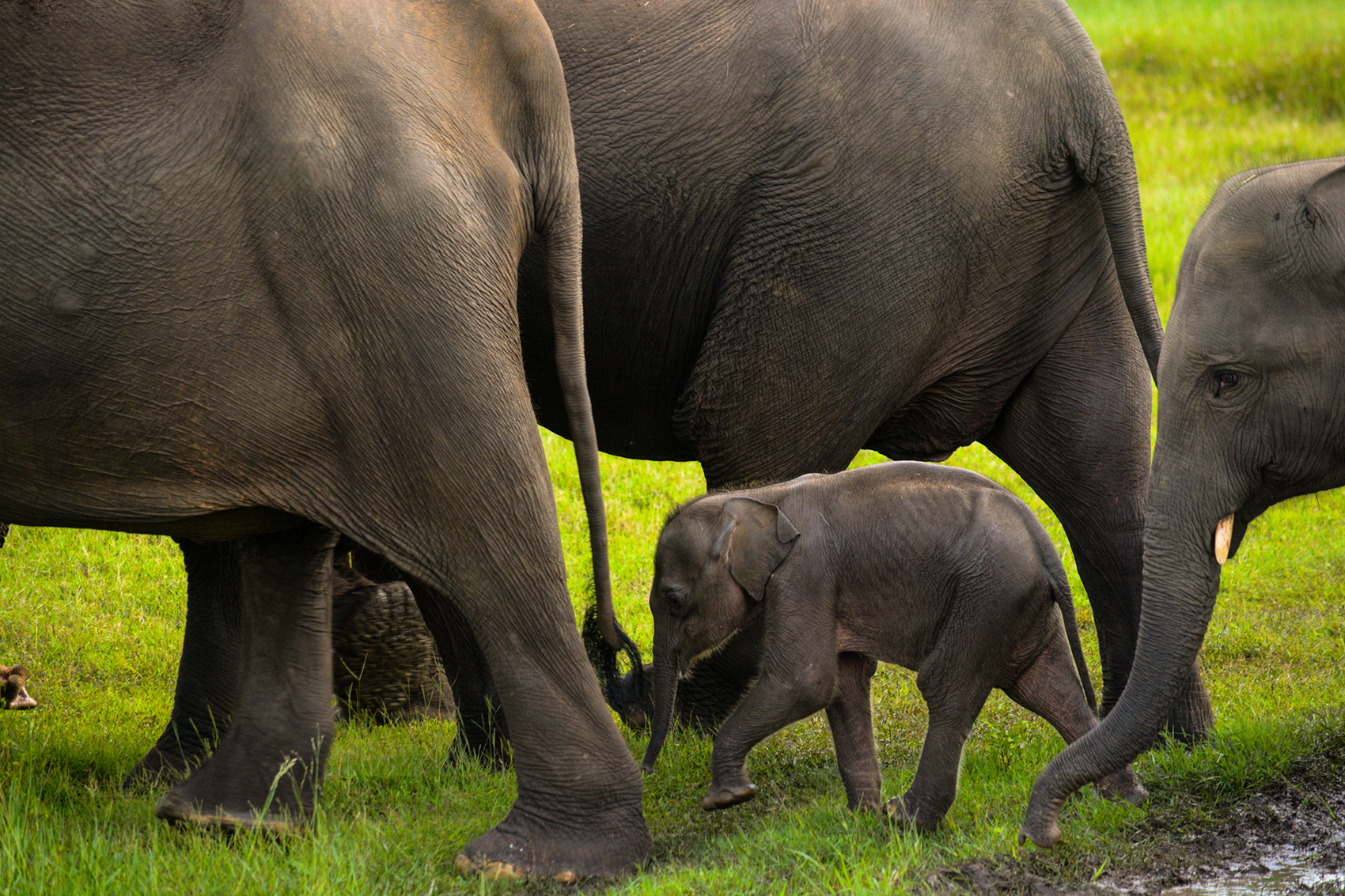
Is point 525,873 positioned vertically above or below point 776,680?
below

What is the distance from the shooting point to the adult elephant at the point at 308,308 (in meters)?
3.47

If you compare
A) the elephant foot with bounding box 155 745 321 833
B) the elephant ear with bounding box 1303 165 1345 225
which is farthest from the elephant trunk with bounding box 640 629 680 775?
the elephant ear with bounding box 1303 165 1345 225

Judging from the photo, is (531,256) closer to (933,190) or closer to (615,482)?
(933,190)

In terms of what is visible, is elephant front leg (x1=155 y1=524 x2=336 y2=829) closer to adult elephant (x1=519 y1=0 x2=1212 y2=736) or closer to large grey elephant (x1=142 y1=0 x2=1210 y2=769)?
large grey elephant (x1=142 y1=0 x2=1210 y2=769)

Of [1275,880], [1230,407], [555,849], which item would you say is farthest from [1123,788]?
[555,849]

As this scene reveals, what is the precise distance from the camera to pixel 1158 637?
3.83 meters

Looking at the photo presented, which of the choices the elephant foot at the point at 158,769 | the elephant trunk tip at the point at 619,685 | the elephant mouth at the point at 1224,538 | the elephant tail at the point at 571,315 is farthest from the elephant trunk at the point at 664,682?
the elephant mouth at the point at 1224,538

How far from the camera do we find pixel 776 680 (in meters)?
4.12

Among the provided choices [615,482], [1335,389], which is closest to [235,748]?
[1335,389]

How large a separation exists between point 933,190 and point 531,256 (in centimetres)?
124

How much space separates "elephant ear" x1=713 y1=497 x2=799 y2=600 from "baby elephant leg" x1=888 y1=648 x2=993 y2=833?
0.54 m

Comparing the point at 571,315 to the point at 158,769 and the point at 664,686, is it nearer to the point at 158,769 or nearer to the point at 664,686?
the point at 664,686

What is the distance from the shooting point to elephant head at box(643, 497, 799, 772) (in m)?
4.27

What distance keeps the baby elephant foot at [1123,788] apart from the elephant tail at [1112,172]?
132 centimetres
